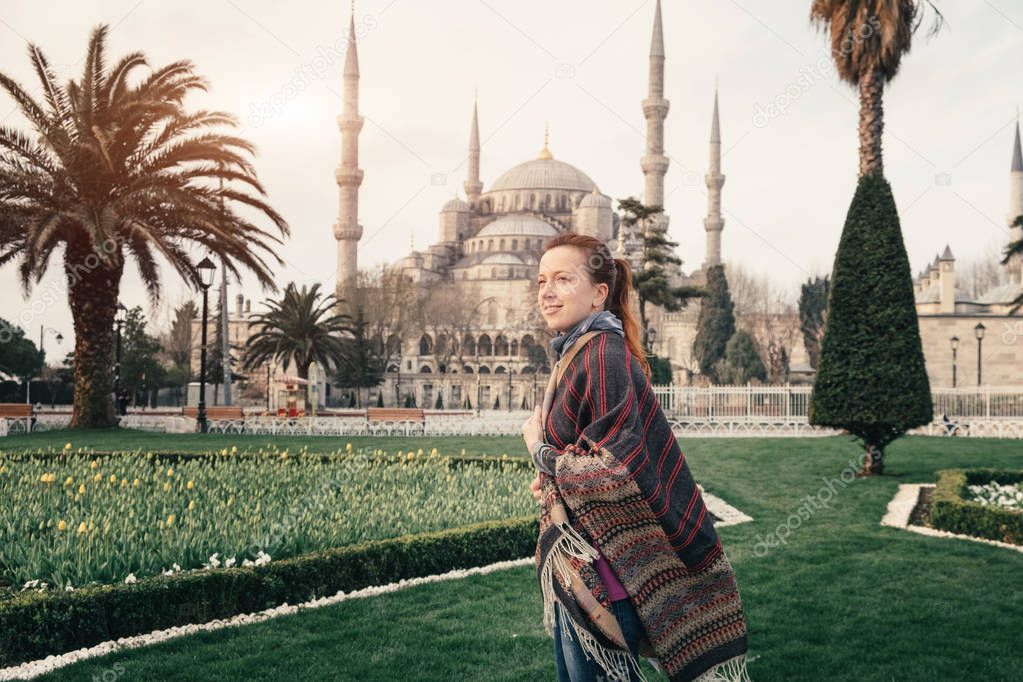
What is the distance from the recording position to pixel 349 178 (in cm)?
4750

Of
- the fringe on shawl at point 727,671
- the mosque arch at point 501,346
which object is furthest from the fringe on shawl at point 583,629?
the mosque arch at point 501,346

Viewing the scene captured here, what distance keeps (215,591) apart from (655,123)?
48.0 m

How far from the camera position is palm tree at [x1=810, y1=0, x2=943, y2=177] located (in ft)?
42.9

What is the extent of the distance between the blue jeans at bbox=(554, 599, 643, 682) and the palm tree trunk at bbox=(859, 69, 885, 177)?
12.0 meters

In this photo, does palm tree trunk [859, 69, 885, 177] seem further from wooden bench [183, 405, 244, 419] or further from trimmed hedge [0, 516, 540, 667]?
wooden bench [183, 405, 244, 419]

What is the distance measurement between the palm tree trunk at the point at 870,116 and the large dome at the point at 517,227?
58.0 metres

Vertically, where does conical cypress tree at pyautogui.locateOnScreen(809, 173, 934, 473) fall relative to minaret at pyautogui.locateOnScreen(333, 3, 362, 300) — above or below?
below

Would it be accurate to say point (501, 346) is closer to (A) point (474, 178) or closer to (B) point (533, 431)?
(A) point (474, 178)

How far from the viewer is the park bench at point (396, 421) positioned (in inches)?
790

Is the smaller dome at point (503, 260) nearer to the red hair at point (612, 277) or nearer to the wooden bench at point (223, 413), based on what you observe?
the wooden bench at point (223, 413)

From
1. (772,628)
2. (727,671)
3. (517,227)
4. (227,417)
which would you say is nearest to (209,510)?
(772,628)

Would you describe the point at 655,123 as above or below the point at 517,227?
above

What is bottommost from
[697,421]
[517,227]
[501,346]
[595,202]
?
[697,421]

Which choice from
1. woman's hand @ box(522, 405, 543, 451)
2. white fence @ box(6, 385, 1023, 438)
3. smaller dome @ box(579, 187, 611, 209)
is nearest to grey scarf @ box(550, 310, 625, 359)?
woman's hand @ box(522, 405, 543, 451)
